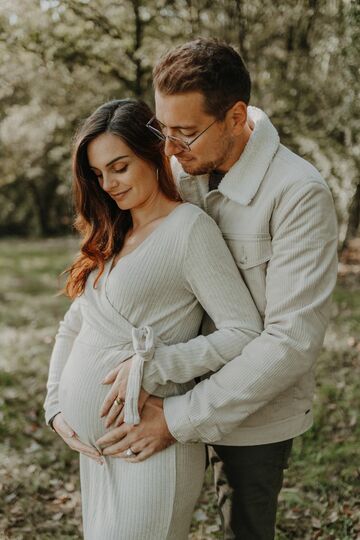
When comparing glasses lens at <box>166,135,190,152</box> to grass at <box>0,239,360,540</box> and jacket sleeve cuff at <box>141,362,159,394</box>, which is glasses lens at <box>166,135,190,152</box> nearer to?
jacket sleeve cuff at <box>141,362,159,394</box>

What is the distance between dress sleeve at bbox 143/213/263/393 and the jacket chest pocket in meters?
0.05

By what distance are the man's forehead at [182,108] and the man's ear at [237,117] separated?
4.2 inches

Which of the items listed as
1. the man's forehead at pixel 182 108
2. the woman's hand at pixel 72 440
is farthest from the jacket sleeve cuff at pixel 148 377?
the man's forehead at pixel 182 108

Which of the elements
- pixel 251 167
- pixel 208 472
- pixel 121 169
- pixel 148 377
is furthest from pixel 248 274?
pixel 208 472

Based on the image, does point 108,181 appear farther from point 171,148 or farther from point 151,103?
point 151,103

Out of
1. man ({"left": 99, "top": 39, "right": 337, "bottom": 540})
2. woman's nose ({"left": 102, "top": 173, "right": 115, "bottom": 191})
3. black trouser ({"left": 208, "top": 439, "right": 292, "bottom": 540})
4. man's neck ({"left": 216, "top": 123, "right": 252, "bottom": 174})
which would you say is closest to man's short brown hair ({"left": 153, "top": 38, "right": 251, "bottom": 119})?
man ({"left": 99, "top": 39, "right": 337, "bottom": 540})

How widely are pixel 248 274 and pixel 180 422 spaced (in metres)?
0.54

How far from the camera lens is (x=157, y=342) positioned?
6.63ft

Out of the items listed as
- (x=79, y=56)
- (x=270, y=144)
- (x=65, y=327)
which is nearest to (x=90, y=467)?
(x=65, y=327)

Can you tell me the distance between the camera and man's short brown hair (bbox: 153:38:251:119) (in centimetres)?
200

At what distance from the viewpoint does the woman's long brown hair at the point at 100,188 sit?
216cm

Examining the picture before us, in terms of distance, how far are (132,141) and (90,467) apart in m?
1.19

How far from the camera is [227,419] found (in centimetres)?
195

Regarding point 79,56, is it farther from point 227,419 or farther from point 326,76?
point 227,419
